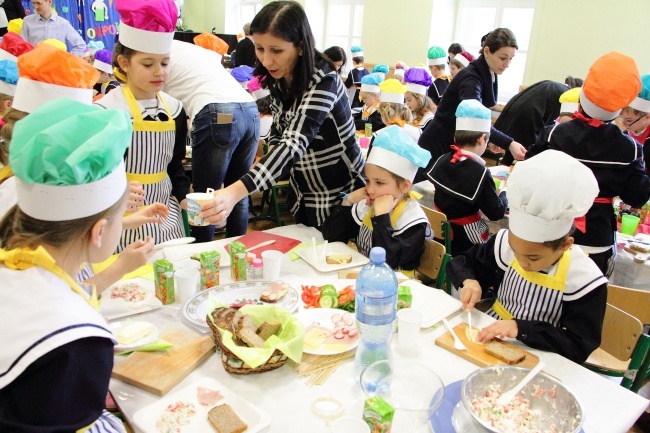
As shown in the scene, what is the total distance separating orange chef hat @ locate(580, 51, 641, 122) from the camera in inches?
101

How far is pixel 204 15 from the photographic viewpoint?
14.6 m

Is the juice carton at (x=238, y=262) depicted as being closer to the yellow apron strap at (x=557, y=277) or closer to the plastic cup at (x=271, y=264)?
the plastic cup at (x=271, y=264)

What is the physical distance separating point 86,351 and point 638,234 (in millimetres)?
3059

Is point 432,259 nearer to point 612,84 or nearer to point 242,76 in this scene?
point 612,84

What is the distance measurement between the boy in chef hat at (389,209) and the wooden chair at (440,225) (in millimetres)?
433

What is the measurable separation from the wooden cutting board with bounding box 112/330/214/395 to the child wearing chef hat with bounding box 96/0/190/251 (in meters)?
0.90

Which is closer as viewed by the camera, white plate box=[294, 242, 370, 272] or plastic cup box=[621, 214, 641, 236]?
white plate box=[294, 242, 370, 272]

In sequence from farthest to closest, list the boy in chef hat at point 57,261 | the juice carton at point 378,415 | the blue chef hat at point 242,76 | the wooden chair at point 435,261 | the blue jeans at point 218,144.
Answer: the blue chef hat at point 242,76
the blue jeans at point 218,144
the wooden chair at point 435,261
the juice carton at point 378,415
the boy in chef hat at point 57,261

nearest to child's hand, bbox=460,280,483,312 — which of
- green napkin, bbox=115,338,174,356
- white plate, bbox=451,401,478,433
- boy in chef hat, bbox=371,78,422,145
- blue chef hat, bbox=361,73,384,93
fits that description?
white plate, bbox=451,401,478,433

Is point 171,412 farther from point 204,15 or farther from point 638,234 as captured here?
point 204,15

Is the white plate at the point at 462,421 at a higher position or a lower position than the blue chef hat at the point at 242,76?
lower

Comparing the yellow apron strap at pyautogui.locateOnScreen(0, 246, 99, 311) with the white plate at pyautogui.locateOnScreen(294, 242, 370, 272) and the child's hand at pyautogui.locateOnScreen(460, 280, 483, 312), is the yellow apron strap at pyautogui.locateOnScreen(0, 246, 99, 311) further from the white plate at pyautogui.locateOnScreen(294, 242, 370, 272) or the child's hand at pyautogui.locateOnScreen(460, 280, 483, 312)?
the child's hand at pyautogui.locateOnScreen(460, 280, 483, 312)

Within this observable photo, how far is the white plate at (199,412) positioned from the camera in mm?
1250

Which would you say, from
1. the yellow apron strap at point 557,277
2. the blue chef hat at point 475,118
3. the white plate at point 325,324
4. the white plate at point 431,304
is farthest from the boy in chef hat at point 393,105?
the white plate at point 325,324
